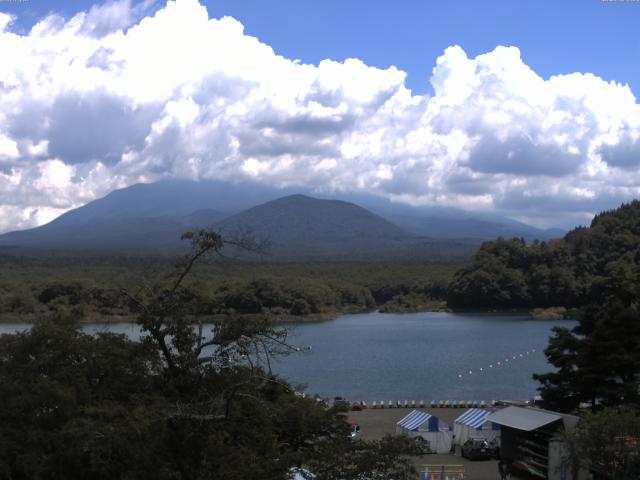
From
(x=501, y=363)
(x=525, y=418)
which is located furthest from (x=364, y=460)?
(x=501, y=363)

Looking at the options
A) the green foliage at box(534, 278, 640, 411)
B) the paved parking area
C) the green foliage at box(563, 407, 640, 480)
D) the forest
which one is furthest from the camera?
the forest

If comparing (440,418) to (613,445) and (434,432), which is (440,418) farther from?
(613,445)

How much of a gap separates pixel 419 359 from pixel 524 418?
73.8 feet

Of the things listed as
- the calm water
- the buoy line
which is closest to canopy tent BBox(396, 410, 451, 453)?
the calm water

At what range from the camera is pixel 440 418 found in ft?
69.5

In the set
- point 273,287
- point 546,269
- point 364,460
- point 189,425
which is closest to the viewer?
point 189,425

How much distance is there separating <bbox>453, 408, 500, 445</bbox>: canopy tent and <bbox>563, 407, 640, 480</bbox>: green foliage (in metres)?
5.91

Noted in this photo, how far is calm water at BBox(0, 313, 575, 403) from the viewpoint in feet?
94.1

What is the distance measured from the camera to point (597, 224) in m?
69.7

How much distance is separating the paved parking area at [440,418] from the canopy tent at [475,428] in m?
0.53

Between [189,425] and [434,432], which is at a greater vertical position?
[189,425]

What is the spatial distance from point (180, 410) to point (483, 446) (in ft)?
37.4

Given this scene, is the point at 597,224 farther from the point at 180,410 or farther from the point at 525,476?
the point at 180,410

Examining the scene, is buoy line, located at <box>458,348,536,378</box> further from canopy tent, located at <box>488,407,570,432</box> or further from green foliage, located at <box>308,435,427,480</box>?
green foliage, located at <box>308,435,427,480</box>
